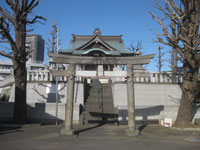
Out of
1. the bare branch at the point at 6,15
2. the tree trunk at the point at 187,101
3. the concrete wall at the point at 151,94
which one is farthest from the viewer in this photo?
the concrete wall at the point at 151,94

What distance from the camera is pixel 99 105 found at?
13617 millimetres

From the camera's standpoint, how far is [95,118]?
12.3 m

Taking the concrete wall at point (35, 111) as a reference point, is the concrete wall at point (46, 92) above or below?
above

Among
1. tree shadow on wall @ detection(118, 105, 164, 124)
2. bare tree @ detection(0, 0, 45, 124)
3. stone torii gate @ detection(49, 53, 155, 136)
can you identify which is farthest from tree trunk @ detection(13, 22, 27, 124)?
tree shadow on wall @ detection(118, 105, 164, 124)

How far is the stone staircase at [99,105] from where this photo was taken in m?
12.3

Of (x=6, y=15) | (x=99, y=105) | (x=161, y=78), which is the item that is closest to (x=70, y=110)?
(x=99, y=105)

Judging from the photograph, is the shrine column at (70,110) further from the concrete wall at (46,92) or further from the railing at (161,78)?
the railing at (161,78)

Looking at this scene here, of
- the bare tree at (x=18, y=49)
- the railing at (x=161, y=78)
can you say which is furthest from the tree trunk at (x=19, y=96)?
the railing at (x=161, y=78)

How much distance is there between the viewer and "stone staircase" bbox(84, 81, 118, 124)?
1226 cm

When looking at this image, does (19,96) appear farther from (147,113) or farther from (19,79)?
(147,113)

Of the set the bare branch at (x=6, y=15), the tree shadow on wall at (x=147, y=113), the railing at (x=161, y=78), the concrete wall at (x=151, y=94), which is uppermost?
the bare branch at (x=6, y=15)

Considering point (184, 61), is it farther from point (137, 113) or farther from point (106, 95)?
point (106, 95)

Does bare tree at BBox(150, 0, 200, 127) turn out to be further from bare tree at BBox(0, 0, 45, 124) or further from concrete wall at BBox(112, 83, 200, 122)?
bare tree at BBox(0, 0, 45, 124)

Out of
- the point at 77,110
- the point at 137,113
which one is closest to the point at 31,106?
the point at 77,110
